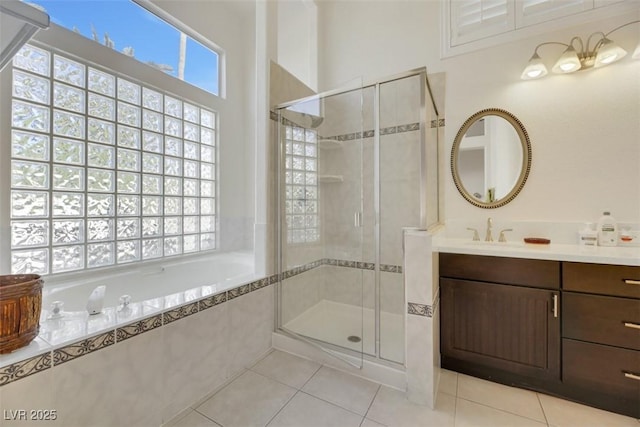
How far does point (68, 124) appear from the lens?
6.33 ft

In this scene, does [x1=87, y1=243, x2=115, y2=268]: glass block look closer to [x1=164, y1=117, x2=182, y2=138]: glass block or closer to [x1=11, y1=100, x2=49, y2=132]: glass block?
[x1=11, y1=100, x2=49, y2=132]: glass block

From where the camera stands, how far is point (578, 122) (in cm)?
179

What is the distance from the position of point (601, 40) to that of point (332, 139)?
1.91 metres

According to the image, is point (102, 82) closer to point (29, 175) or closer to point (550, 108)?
point (29, 175)

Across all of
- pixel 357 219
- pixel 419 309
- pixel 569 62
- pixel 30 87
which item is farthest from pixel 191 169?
pixel 569 62

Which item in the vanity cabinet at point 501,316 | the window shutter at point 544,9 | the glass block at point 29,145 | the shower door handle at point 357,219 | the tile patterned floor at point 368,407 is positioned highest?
the window shutter at point 544,9

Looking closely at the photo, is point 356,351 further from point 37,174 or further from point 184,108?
point 184,108

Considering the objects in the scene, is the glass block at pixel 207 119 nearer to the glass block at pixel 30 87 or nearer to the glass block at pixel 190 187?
the glass block at pixel 190 187

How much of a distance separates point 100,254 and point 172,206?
2.37ft

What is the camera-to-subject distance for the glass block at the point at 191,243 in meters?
2.75

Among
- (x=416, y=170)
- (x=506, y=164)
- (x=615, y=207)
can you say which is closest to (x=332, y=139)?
(x=416, y=170)

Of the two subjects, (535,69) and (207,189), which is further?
(207,189)

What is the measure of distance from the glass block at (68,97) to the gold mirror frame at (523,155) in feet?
9.69

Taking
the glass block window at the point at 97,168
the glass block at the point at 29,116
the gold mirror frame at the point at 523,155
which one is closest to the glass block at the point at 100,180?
the glass block window at the point at 97,168
